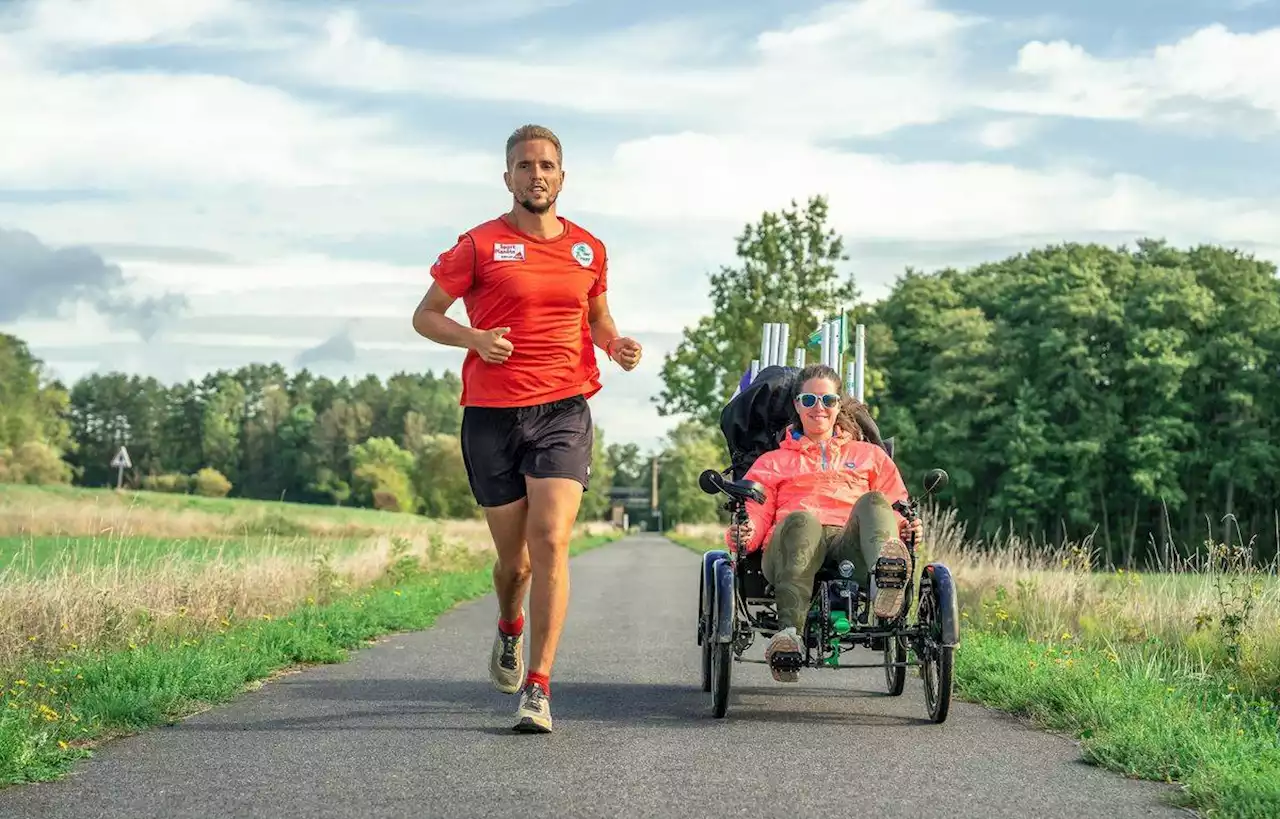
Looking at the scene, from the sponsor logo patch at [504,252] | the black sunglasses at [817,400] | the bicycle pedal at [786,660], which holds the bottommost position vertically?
the bicycle pedal at [786,660]

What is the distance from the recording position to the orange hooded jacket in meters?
7.78

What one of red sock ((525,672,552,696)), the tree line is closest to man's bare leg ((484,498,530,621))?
red sock ((525,672,552,696))

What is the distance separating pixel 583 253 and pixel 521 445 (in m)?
0.94

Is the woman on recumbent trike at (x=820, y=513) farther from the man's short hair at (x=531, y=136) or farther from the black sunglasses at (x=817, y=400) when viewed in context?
the man's short hair at (x=531, y=136)

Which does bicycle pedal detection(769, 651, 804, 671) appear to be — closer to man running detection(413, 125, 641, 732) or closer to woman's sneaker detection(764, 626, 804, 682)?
woman's sneaker detection(764, 626, 804, 682)

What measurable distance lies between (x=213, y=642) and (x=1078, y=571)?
7.29 metres

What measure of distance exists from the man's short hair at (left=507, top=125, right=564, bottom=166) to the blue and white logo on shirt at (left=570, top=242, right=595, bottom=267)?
15.6 inches

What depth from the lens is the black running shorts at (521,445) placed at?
7.07 m

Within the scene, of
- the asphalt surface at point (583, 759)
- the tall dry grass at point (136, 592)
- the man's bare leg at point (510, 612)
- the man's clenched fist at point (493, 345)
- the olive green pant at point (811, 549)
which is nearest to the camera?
the asphalt surface at point (583, 759)

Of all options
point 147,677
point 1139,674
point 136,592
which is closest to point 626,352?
point 147,677

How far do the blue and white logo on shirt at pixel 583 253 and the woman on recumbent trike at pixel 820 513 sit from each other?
145 centimetres

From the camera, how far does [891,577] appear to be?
7.03 meters

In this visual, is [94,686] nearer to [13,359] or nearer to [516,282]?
[516,282]

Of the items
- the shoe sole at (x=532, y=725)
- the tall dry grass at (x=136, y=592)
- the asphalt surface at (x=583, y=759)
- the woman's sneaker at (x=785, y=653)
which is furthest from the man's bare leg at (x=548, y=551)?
the tall dry grass at (x=136, y=592)
